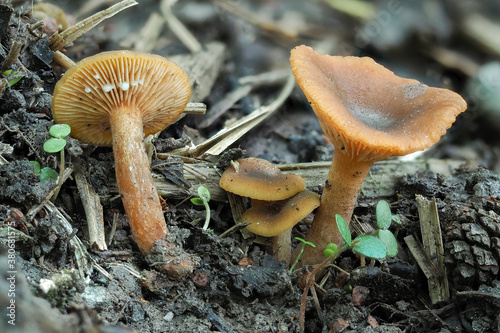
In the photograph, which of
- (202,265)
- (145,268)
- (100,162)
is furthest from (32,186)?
(202,265)

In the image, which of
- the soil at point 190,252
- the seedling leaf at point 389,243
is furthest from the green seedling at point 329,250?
the seedling leaf at point 389,243

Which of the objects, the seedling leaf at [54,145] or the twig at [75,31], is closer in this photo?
the seedling leaf at [54,145]

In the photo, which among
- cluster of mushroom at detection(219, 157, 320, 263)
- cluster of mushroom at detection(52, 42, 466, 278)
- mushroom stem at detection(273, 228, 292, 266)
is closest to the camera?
cluster of mushroom at detection(52, 42, 466, 278)

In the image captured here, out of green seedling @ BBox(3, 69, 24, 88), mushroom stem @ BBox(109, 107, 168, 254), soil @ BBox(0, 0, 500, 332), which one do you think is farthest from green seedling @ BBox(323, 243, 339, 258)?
green seedling @ BBox(3, 69, 24, 88)

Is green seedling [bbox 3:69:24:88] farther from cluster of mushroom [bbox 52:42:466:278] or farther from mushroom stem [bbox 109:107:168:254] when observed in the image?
mushroom stem [bbox 109:107:168:254]

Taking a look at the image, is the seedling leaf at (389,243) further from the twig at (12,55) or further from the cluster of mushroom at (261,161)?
the twig at (12,55)

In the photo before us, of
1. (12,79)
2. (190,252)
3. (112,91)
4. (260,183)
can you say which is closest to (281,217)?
(260,183)
